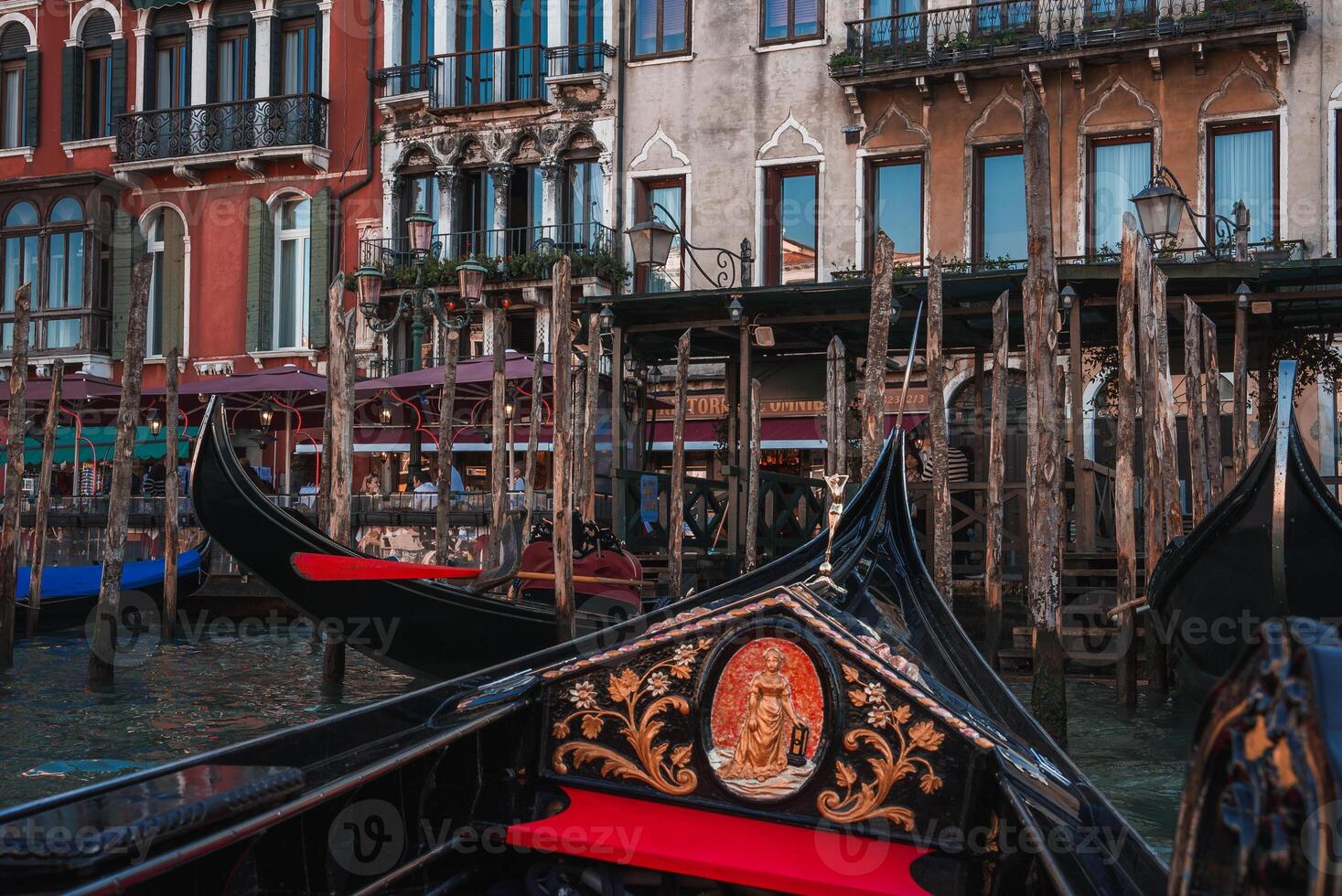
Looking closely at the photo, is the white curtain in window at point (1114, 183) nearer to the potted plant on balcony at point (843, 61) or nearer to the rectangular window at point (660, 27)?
the potted plant on balcony at point (843, 61)

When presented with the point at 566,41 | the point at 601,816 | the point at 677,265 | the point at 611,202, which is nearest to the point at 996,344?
the point at 601,816

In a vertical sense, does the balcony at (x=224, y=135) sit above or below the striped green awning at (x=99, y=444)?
above

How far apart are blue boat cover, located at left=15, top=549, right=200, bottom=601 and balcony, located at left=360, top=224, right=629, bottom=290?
4.21 meters

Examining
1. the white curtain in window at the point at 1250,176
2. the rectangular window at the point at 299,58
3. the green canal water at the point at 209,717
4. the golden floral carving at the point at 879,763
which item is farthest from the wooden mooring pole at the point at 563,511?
the rectangular window at the point at 299,58

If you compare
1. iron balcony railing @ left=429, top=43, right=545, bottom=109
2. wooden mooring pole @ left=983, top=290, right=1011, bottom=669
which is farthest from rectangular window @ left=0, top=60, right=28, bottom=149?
wooden mooring pole @ left=983, top=290, right=1011, bottom=669

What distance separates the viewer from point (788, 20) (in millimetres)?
12117

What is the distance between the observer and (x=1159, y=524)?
18.6 ft

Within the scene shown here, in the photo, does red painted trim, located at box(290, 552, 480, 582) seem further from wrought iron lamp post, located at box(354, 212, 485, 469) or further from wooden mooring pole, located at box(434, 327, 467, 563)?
wrought iron lamp post, located at box(354, 212, 485, 469)

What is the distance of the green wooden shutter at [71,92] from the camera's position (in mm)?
14688

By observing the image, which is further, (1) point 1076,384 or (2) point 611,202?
(2) point 611,202

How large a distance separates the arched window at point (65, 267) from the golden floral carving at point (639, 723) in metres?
13.6

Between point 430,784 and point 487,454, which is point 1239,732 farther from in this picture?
point 487,454

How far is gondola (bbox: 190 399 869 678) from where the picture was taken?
5570 mm

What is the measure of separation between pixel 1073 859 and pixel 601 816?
742 mm
